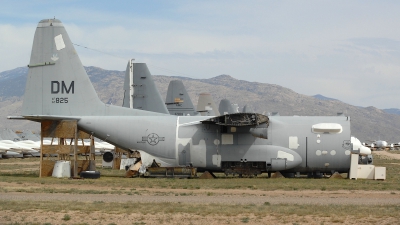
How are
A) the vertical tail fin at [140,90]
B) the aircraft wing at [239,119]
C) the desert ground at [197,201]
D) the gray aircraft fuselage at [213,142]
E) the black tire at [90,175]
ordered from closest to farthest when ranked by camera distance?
the desert ground at [197,201]
the aircraft wing at [239,119]
the black tire at [90,175]
the gray aircraft fuselage at [213,142]
the vertical tail fin at [140,90]

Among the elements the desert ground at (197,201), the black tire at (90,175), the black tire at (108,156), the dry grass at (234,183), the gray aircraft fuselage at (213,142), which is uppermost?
the gray aircraft fuselage at (213,142)

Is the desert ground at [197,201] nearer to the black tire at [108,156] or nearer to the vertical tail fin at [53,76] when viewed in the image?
the vertical tail fin at [53,76]

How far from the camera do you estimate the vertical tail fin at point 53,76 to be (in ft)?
126

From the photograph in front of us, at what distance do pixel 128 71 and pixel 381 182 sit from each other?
25744 mm

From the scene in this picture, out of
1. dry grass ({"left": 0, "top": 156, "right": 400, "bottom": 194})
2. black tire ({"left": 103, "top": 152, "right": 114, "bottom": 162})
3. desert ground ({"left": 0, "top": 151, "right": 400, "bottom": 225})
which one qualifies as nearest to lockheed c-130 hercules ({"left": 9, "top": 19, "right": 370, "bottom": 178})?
dry grass ({"left": 0, "top": 156, "right": 400, "bottom": 194})

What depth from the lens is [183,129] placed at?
127ft

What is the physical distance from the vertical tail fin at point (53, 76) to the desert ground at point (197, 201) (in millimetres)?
4796

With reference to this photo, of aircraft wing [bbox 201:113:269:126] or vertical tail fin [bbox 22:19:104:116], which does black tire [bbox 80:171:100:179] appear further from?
aircraft wing [bbox 201:113:269:126]

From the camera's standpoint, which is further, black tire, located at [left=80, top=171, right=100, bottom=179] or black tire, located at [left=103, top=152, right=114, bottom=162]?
black tire, located at [left=103, top=152, right=114, bottom=162]

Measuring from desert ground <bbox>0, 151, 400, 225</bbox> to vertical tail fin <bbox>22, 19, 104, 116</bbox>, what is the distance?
15.7 ft

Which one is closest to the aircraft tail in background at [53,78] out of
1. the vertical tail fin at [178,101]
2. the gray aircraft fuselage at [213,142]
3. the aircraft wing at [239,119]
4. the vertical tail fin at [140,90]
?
the gray aircraft fuselage at [213,142]

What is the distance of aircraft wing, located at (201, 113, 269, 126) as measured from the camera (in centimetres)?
3788

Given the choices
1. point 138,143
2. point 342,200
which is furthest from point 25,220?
point 138,143

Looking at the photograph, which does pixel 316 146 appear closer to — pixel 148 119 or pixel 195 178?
pixel 195 178
